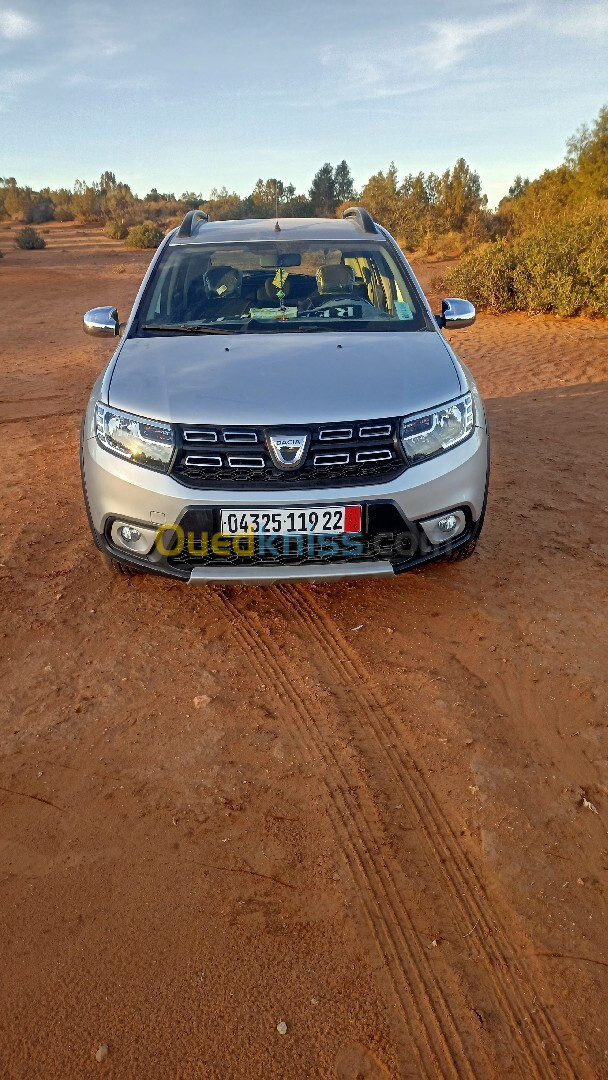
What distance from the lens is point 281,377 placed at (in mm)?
3352

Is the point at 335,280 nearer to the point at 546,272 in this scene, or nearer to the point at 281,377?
the point at 281,377

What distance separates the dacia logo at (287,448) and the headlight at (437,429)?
43 centimetres

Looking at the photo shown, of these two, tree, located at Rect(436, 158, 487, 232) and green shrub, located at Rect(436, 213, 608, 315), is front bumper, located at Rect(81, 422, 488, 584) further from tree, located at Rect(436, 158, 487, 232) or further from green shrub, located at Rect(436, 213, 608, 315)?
tree, located at Rect(436, 158, 487, 232)

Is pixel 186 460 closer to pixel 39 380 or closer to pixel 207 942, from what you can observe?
pixel 207 942

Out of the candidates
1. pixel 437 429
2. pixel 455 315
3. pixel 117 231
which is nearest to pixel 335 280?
pixel 455 315

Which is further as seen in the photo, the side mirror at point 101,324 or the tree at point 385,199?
the tree at point 385,199

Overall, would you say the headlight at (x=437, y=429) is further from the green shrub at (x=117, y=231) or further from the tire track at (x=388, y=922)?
the green shrub at (x=117, y=231)

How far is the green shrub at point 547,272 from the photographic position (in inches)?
476

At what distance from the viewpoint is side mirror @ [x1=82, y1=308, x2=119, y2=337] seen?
429 centimetres

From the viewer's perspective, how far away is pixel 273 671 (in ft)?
10.7

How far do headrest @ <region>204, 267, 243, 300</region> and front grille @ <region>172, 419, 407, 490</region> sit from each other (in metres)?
1.73

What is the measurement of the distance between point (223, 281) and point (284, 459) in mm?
2016

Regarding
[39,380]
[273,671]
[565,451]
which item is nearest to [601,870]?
[273,671]

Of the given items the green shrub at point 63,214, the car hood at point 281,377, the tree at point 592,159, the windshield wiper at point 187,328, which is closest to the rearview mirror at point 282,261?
the windshield wiper at point 187,328
